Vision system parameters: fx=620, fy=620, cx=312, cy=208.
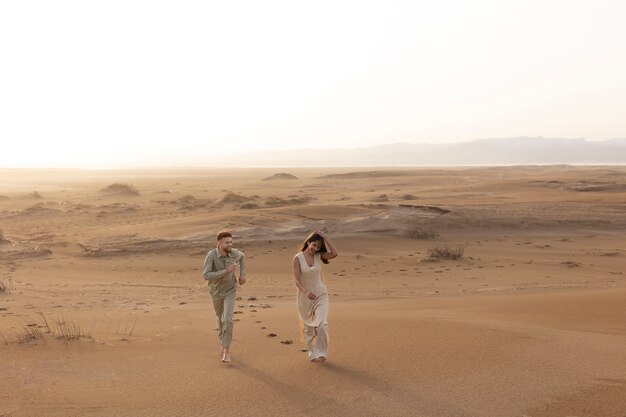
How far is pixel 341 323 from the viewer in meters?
8.70

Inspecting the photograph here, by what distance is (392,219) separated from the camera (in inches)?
844

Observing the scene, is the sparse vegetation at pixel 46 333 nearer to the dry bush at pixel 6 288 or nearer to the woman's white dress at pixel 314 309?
the woman's white dress at pixel 314 309

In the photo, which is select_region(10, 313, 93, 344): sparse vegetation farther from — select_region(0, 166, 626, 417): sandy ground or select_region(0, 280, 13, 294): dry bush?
select_region(0, 280, 13, 294): dry bush

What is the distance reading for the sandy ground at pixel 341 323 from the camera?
5570 millimetres

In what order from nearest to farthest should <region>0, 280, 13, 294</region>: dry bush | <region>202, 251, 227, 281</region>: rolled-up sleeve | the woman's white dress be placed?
1. the woman's white dress
2. <region>202, 251, 227, 281</region>: rolled-up sleeve
3. <region>0, 280, 13, 294</region>: dry bush

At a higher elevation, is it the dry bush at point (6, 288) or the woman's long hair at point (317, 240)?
the woman's long hair at point (317, 240)

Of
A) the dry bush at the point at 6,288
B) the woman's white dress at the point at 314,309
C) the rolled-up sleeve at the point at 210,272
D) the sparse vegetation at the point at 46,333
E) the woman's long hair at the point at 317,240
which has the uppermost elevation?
the woman's long hair at the point at 317,240

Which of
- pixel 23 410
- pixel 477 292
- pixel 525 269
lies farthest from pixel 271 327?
pixel 525 269

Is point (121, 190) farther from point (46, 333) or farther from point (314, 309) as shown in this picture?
point (314, 309)

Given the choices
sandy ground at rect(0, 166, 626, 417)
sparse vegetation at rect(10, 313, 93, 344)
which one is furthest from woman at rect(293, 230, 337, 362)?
sparse vegetation at rect(10, 313, 93, 344)

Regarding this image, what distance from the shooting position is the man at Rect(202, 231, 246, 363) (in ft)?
22.5

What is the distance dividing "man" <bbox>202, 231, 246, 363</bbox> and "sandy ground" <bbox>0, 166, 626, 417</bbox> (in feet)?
1.16

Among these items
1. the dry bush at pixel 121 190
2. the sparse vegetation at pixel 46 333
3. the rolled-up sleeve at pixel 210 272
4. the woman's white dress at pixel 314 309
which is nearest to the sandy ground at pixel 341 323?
the sparse vegetation at pixel 46 333

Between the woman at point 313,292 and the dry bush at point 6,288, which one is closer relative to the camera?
the woman at point 313,292
